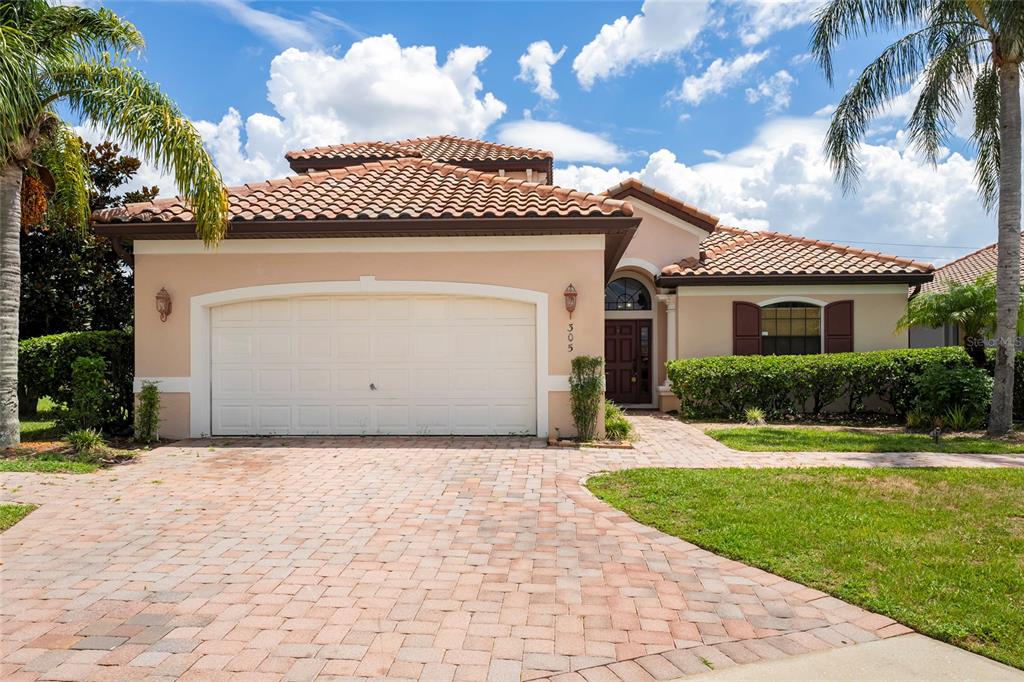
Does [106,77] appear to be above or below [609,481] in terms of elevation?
above

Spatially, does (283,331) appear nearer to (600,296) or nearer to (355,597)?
(600,296)

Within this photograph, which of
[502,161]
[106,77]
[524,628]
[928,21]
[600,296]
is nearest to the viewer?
[524,628]

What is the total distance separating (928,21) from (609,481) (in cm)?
1036

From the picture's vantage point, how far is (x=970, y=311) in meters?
12.4

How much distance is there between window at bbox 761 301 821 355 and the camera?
48.9ft

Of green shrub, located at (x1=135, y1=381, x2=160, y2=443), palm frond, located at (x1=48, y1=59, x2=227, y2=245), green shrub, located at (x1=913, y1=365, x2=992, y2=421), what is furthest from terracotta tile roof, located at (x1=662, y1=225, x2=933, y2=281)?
green shrub, located at (x1=135, y1=381, x2=160, y2=443)

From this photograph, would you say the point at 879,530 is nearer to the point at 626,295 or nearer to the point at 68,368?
the point at 626,295

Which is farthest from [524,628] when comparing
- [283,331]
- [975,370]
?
[975,370]

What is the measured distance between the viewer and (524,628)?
3.82 meters

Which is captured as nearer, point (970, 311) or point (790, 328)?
point (970, 311)

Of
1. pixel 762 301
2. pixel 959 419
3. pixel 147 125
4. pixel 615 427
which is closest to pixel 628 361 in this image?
pixel 762 301

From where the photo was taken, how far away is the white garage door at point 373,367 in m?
10.5

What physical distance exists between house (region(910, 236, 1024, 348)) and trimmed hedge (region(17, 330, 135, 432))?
21463 mm

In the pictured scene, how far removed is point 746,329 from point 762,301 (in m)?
0.78
